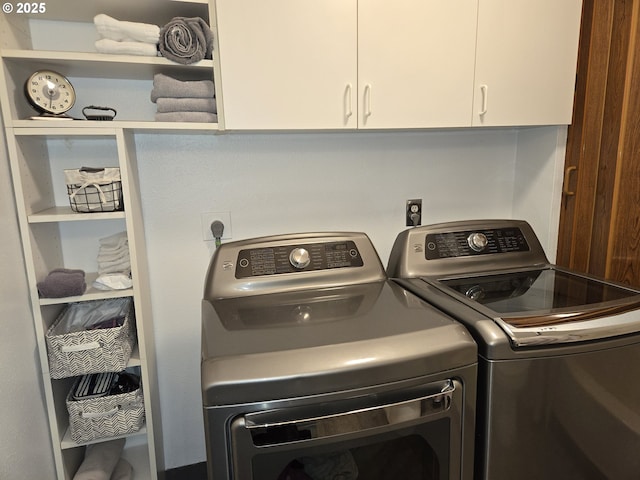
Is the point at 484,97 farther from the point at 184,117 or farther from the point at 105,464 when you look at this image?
the point at 105,464

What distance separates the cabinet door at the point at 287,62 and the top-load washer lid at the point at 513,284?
1.91 feet

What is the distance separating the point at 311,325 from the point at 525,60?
1.20 m

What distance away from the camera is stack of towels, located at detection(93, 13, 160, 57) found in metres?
1.17

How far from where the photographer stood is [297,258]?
1.43 metres

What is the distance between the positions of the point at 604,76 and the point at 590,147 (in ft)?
0.83

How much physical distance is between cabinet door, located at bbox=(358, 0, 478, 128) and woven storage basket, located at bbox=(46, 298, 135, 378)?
1027 millimetres

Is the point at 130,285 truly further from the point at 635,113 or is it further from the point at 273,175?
the point at 635,113

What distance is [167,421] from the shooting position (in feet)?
5.49

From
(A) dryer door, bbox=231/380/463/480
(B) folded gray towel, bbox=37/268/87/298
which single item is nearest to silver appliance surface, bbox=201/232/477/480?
(A) dryer door, bbox=231/380/463/480

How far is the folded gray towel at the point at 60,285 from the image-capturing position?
48.4 inches

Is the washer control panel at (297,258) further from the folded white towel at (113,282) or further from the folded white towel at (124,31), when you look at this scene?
the folded white towel at (124,31)

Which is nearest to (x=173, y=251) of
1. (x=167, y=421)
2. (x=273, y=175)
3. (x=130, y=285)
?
(x=130, y=285)

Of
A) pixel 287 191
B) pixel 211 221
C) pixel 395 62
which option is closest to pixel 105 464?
pixel 211 221

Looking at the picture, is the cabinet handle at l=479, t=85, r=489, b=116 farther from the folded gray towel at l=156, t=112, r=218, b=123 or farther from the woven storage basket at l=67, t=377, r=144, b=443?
the woven storage basket at l=67, t=377, r=144, b=443
